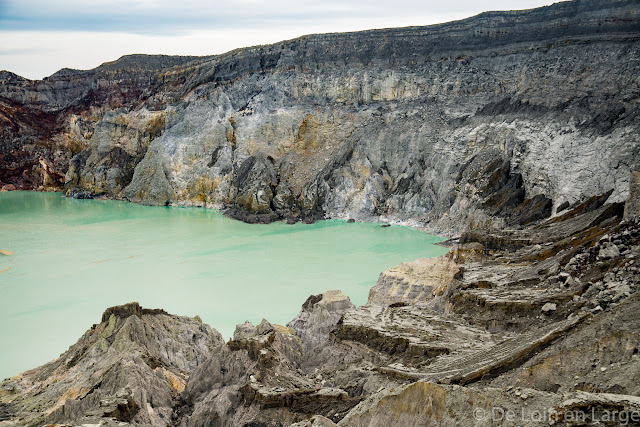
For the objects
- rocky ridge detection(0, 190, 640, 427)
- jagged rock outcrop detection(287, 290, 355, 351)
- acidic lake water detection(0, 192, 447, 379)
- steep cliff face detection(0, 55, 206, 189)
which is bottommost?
acidic lake water detection(0, 192, 447, 379)

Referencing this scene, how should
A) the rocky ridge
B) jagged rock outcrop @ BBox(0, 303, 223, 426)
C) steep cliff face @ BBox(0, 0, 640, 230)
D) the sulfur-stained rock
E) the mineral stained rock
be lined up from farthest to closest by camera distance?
steep cliff face @ BBox(0, 0, 640, 230) < the sulfur-stained rock < jagged rock outcrop @ BBox(0, 303, 223, 426) < the mineral stained rock < the rocky ridge

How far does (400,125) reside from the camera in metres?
31.6

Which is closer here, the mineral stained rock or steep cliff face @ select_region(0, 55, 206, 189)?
the mineral stained rock

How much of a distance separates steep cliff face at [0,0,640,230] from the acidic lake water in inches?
121

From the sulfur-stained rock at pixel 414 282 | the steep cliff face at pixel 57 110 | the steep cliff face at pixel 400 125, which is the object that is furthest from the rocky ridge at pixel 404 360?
the steep cliff face at pixel 57 110

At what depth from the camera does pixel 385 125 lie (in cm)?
3216

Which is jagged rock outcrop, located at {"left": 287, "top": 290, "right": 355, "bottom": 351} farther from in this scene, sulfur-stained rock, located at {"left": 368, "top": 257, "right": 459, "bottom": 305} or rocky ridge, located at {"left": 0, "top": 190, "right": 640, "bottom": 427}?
sulfur-stained rock, located at {"left": 368, "top": 257, "right": 459, "bottom": 305}

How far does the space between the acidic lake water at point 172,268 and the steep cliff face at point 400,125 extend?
3063 mm

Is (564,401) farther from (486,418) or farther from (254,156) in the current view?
(254,156)

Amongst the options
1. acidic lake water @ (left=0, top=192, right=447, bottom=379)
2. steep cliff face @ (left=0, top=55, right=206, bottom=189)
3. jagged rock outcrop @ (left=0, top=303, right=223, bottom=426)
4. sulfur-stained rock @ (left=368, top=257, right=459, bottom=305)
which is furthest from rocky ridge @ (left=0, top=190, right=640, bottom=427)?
steep cliff face @ (left=0, top=55, right=206, bottom=189)

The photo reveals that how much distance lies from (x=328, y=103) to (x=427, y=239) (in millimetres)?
14154

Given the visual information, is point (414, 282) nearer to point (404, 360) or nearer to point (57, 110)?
point (404, 360)

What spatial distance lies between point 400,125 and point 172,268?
1690cm

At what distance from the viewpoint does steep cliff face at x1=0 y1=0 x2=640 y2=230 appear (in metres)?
22.7
